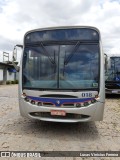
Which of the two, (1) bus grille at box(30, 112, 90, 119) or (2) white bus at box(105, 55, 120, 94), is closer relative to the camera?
(1) bus grille at box(30, 112, 90, 119)

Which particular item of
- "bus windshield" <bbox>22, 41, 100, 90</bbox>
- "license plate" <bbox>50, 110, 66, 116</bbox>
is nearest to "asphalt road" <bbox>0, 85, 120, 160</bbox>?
"license plate" <bbox>50, 110, 66, 116</bbox>

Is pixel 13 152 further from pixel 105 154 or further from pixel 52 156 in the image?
pixel 105 154

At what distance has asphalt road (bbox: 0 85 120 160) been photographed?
4.82m

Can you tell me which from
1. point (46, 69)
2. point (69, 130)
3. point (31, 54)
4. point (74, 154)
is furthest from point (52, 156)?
Answer: point (31, 54)

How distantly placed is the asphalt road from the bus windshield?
1.27 meters

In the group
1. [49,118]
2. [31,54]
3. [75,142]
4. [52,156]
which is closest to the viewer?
[52,156]

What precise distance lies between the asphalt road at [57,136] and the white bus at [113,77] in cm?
681

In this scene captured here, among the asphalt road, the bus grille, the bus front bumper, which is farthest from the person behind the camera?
the bus grille

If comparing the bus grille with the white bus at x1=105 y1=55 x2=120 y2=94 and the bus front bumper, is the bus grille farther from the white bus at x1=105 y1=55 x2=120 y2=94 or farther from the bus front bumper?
the white bus at x1=105 y1=55 x2=120 y2=94

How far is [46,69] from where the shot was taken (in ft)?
18.9

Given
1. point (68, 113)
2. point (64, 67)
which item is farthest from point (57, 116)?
point (64, 67)

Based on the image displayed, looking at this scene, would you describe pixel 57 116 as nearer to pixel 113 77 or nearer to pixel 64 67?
pixel 64 67

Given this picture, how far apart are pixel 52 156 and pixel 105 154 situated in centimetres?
111

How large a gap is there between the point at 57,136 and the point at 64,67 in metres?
1.79
